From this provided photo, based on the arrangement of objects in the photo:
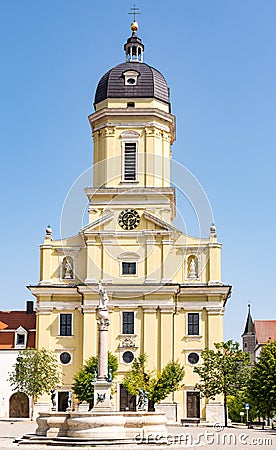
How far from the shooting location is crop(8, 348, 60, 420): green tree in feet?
200

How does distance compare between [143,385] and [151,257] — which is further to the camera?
[151,257]

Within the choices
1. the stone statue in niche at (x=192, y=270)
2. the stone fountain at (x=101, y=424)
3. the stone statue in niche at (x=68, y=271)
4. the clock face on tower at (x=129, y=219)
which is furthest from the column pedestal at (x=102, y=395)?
the clock face on tower at (x=129, y=219)

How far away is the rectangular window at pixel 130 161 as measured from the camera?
6850 centimetres

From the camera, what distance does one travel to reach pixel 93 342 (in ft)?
210

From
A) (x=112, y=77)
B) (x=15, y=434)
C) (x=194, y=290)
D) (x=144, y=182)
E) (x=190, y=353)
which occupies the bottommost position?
(x=15, y=434)

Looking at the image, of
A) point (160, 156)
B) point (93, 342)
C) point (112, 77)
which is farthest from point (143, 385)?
point (112, 77)

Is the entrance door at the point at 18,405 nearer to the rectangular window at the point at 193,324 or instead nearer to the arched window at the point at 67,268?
the arched window at the point at 67,268

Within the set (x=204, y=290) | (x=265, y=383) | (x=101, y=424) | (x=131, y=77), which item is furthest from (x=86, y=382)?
(x=131, y=77)

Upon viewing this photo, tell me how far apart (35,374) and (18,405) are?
8492 mm

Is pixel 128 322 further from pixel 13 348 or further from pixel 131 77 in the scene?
pixel 131 77

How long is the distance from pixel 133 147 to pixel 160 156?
2.43 metres

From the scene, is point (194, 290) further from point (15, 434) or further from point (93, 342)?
point (15, 434)

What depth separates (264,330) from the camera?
409ft

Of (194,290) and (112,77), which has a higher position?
(112,77)
